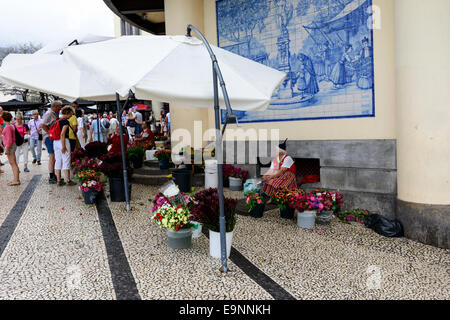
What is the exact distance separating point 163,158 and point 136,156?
84cm

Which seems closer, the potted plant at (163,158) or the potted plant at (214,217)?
the potted plant at (214,217)

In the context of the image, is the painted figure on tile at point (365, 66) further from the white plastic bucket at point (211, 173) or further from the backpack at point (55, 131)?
the backpack at point (55, 131)

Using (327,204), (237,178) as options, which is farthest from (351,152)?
(237,178)

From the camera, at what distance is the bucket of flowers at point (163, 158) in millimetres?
8422

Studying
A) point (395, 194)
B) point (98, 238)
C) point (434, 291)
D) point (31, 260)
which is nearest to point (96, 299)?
point (31, 260)

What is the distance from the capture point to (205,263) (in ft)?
12.7

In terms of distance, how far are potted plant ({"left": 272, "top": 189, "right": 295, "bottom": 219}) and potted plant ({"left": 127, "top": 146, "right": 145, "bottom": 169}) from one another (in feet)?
14.3

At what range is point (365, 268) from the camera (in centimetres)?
389

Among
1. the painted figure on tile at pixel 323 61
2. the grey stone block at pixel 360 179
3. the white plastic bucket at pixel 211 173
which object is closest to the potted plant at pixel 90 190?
the white plastic bucket at pixel 211 173

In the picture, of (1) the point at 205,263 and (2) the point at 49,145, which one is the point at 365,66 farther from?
(2) the point at 49,145

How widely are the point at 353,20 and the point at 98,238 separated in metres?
5.19

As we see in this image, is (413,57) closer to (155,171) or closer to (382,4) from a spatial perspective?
(382,4)

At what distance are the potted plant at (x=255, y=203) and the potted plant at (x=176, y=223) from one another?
5.21ft

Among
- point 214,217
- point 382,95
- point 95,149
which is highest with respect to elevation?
point 382,95
